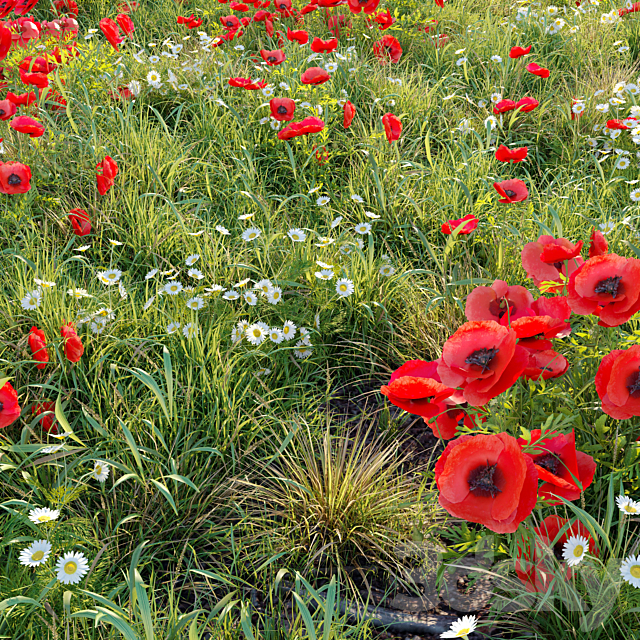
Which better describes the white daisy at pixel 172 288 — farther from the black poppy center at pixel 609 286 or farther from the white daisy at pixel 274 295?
the black poppy center at pixel 609 286

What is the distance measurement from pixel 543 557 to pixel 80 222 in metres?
2.00

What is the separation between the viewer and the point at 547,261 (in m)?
1.42

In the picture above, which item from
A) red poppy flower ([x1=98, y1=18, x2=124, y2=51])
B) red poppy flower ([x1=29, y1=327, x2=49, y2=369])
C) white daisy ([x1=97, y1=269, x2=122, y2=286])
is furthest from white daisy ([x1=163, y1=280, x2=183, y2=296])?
red poppy flower ([x1=98, y1=18, x2=124, y2=51])

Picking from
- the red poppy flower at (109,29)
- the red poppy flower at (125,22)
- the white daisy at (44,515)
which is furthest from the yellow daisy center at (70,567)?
the red poppy flower at (125,22)

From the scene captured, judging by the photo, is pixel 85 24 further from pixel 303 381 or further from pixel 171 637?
pixel 171 637

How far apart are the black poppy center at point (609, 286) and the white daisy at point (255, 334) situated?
1010mm

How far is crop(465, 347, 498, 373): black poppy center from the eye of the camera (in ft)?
3.68

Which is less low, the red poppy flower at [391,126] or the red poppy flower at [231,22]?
the red poppy flower at [231,22]

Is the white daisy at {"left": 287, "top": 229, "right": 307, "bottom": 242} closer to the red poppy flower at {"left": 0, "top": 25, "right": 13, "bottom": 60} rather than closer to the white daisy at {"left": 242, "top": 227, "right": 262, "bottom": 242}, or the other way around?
the white daisy at {"left": 242, "top": 227, "right": 262, "bottom": 242}

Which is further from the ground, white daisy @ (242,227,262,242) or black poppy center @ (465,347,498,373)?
black poppy center @ (465,347,498,373)

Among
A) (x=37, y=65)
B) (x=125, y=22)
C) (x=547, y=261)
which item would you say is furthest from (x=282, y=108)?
(x=547, y=261)

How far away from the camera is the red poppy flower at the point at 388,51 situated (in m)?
3.36

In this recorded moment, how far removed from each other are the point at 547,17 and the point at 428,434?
3.26m

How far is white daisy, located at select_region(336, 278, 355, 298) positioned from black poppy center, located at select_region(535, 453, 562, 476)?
2.98 feet
